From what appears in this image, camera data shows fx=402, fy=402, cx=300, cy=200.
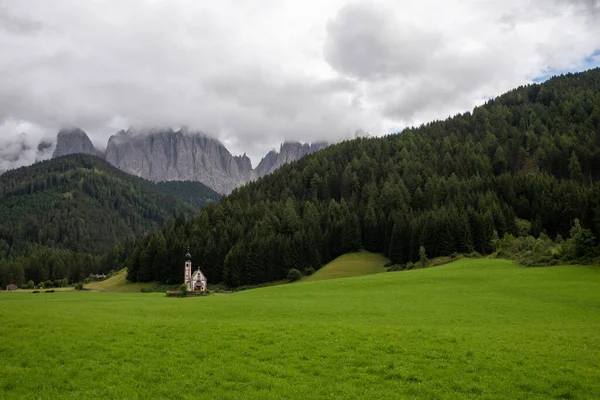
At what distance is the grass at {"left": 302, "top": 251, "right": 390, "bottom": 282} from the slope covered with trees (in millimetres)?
3998

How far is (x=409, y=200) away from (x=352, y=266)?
3824 centimetres

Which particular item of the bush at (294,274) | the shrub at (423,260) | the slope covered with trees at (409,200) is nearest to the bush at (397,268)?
the shrub at (423,260)

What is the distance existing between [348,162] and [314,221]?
2073 inches

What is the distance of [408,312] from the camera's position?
3466 centimetres

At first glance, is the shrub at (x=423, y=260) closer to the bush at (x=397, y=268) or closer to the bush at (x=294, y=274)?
the bush at (x=397, y=268)

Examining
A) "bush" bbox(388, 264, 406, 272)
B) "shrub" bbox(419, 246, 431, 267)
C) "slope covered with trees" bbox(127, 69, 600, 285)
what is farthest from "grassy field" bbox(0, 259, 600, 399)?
"bush" bbox(388, 264, 406, 272)

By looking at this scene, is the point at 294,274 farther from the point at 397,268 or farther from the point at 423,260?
the point at 423,260

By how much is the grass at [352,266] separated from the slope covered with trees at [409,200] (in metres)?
4.00

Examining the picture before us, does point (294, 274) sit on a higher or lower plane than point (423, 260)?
lower

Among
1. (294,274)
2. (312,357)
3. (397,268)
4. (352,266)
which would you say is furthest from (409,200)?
(312,357)

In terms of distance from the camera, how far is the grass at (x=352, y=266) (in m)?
94.4

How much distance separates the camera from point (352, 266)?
10019 centimetres

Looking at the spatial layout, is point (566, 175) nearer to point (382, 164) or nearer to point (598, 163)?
point (598, 163)

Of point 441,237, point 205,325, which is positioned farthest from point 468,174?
point 205,325
